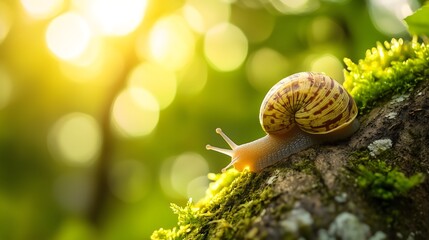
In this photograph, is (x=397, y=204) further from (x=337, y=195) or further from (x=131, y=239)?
(x=131, y=239)

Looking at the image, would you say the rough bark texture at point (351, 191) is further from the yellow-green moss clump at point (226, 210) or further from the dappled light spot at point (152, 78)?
the dappled light spot at point (152, 78)

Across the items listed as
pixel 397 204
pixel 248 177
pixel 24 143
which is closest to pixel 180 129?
pixel 24 143

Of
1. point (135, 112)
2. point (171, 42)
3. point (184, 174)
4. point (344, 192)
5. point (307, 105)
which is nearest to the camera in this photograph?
point (344, 192)

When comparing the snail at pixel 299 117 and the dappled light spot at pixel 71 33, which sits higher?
the dappled light spot at pixel 71 33

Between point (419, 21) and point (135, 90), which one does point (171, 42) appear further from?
point (419, 21)

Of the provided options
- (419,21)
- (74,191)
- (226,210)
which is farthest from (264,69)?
(226,210)

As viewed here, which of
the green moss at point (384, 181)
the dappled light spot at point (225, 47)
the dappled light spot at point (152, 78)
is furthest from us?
the dappled light spot at point (152, 78)

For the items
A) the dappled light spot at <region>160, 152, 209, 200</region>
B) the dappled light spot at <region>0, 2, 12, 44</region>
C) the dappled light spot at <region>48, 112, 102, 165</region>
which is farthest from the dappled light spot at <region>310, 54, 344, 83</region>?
the dappled light spot at <region>0, 2, 12, 44</region>

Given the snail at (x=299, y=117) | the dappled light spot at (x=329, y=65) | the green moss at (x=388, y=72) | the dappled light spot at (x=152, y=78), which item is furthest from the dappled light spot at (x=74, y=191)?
the green moss at (x=388, y=72)
